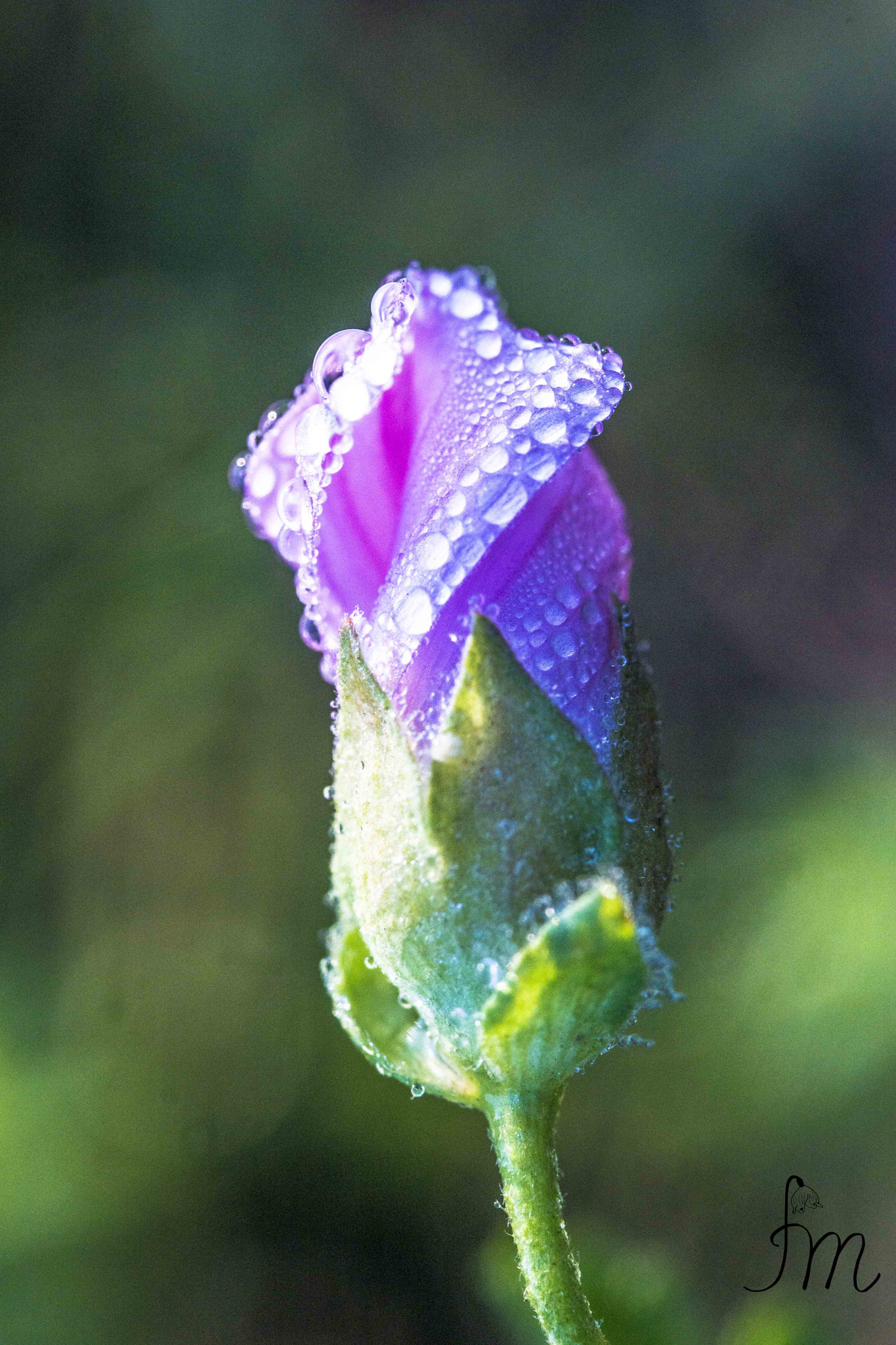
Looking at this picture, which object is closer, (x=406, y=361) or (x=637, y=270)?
(x=406, y=361)

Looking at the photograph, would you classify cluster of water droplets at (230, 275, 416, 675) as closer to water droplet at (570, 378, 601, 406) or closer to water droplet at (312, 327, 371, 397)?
water droplet at (312, 327, 371, 397)

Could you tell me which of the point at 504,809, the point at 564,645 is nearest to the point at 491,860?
the point at 504,809

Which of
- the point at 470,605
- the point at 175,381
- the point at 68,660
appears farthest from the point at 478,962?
the point at 175,381

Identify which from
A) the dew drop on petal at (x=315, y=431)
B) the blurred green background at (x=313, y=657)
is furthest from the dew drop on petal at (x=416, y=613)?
the blurred green background at (x=313, y=657)

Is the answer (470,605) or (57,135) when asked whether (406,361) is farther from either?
(57,135)

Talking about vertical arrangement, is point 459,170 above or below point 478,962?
above

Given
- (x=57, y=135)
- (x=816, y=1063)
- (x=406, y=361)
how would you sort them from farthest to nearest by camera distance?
1. (x=57, y=135)
2. (x=816, y=1063)
3. (x=406, y=361)
